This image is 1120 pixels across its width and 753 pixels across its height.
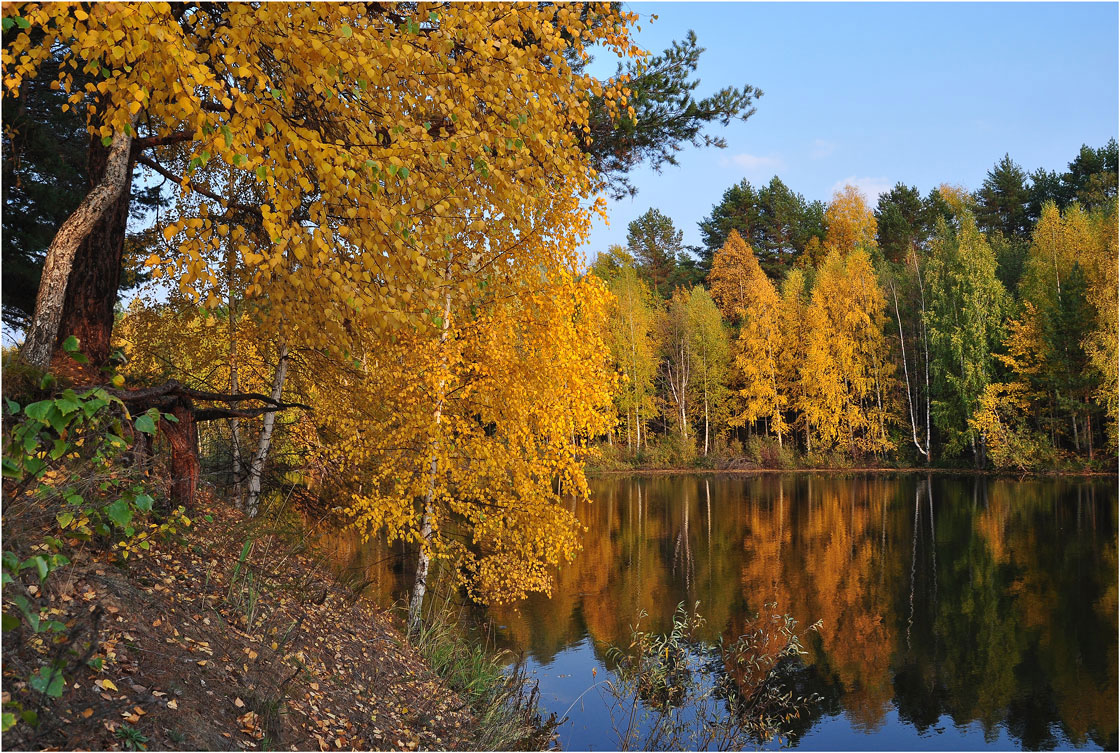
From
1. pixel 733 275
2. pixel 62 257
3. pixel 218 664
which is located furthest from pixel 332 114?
pixel 733 275

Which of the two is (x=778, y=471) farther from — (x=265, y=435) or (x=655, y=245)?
(x=265, y=435)

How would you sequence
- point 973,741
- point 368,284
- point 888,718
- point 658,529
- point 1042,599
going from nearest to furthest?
1. point 368,284
2. point 973,741
3. point 888,718
4. point 1042,599
5. point 658,529

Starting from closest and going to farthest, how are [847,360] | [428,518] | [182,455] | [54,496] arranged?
[54,496]
[182,455]
[428,518]
[847,360]

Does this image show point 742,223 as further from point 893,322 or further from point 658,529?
point 658,529

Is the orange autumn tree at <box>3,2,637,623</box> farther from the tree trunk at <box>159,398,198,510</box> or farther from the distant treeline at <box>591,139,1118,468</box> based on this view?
the distant treeline at <box>591,139,1118,468</box>

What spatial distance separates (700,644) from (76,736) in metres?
9.10

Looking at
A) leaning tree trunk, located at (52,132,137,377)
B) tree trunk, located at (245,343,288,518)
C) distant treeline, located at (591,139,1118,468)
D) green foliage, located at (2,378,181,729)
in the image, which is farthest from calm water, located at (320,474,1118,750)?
distant treeline, located at (591,139,1118,468)

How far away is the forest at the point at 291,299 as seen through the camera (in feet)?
13.3

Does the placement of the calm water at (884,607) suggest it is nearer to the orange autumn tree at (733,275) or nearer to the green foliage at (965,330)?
the green foliage at (965,330)

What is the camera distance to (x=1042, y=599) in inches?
526

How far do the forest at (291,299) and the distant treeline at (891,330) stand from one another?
18.0m

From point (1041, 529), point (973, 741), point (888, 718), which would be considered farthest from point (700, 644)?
point (1041, 529)

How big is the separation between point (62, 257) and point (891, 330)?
40870mm

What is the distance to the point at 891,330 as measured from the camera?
40.7 metres
